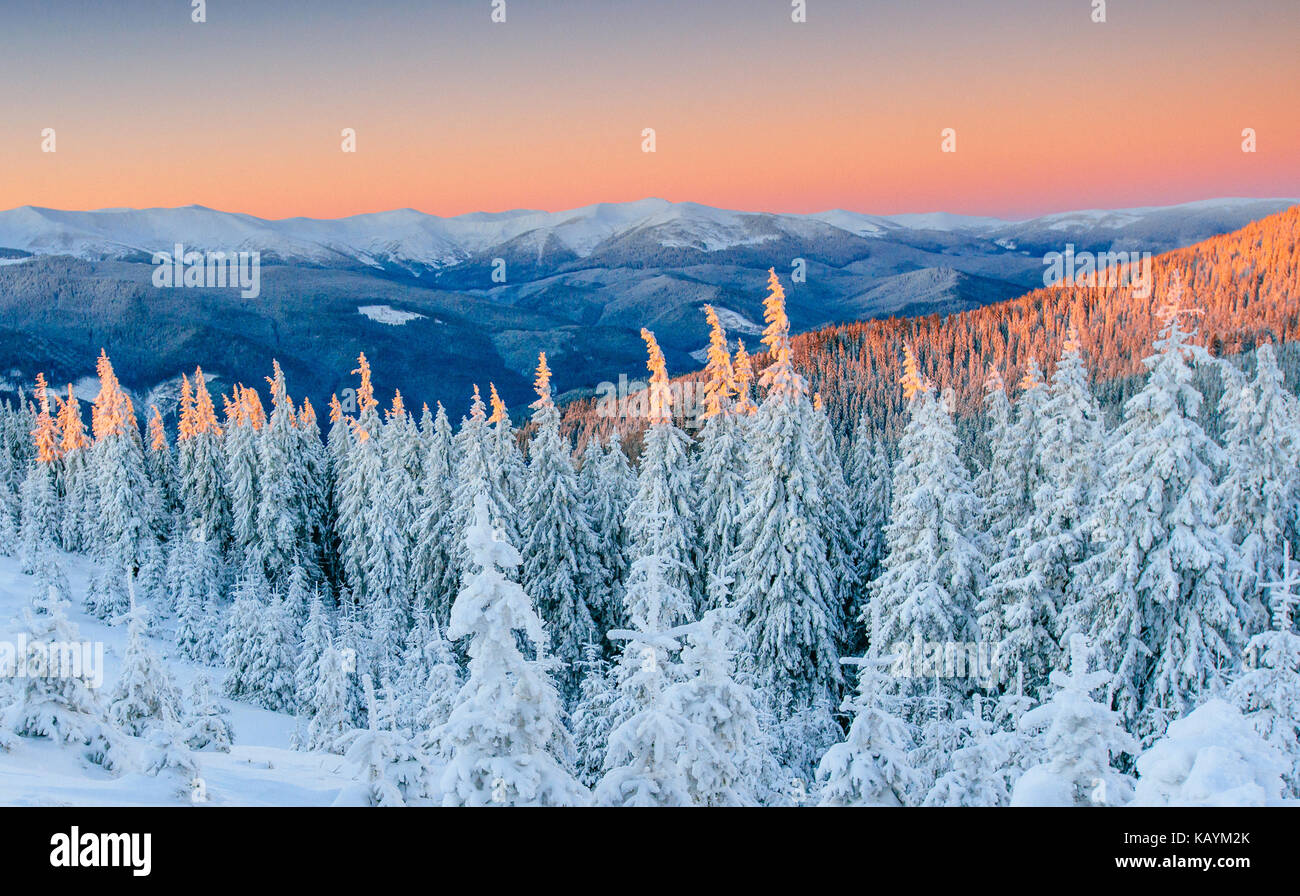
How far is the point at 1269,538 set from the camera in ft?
67.5

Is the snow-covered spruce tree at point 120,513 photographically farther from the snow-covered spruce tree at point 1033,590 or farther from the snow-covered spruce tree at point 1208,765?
the snow-covered spruce tree at point 1208,765

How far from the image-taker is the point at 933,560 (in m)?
21.4

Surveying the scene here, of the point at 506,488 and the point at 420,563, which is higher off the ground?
the point at 506,488

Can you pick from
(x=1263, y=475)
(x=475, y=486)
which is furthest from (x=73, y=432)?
(x=1263, y=475)

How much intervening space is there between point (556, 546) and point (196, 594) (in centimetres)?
2070

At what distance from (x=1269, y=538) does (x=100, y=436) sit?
178ft

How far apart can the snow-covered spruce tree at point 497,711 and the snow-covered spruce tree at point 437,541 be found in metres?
26.0

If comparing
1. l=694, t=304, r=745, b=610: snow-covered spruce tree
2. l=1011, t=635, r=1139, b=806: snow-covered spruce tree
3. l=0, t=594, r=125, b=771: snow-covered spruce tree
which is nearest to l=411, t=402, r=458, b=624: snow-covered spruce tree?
l=694, t=304, r=745, b=610: snow-covered spruce tree

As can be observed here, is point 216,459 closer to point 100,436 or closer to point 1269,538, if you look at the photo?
point 100,436

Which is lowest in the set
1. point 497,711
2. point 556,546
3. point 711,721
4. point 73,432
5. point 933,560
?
point 556,546

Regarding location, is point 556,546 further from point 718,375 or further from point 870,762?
point 870,762

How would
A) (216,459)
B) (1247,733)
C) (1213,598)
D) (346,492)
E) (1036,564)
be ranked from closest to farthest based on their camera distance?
(1247,733) → (1213,598) → (1036,564) → (346,492) → (216,459)
